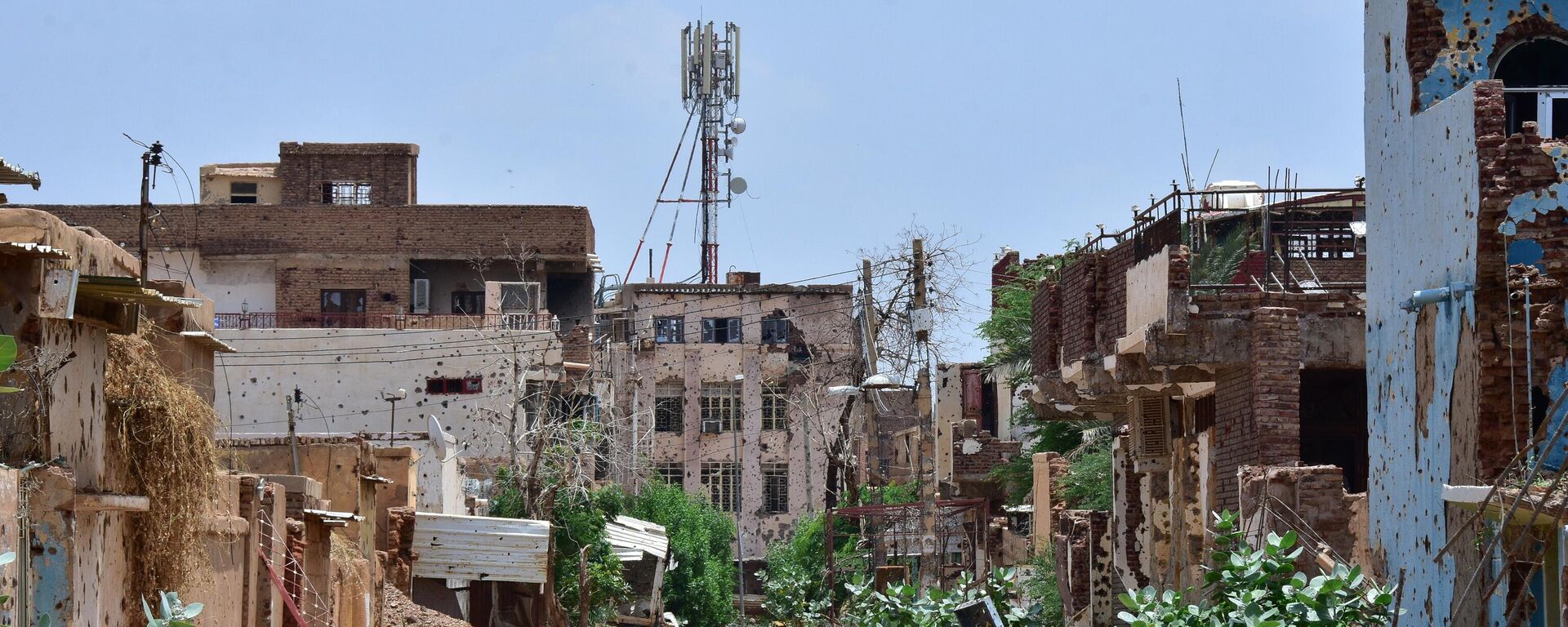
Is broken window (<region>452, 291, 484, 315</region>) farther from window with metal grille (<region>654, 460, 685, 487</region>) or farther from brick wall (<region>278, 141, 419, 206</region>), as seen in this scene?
window with metal grille (<region>654, 460, 685, 487</region>)

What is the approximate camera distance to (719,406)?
57906 millimetres

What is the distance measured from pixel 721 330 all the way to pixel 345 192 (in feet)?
39.3

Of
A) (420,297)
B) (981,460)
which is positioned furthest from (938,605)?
(420,297)

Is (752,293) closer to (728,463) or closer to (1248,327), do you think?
(728,463)

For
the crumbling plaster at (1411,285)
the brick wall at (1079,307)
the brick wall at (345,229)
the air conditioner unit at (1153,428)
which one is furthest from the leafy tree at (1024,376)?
the crumbling plaster at (1411,285)

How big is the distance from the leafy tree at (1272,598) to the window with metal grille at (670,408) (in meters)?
44.7

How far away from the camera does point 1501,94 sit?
11.7 m

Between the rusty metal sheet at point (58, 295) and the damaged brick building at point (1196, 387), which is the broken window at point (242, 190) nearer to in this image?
the damaged brick building at point (1196, 387)

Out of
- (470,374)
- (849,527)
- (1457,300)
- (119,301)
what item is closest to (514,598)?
(470,374)

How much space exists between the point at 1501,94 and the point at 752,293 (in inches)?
1834

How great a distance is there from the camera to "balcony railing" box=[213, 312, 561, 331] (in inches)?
1874

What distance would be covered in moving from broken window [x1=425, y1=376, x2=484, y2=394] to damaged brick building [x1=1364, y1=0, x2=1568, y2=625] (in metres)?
34.3

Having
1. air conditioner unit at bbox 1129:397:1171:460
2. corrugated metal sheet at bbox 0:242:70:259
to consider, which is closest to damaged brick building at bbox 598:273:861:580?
air conditioner unit at bbox 1129:397:1171:460

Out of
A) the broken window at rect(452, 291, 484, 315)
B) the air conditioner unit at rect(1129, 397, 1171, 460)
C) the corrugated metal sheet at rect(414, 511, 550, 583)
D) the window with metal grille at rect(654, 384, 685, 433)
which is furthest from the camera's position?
the window with metal grille at rect(654, 384, 685, 433)
